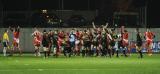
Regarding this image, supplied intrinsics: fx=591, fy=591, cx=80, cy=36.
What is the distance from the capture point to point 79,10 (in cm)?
5059

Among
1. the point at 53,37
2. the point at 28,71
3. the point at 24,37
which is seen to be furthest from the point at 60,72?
the point at 24,37

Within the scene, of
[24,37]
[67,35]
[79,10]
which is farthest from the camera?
[79,10]

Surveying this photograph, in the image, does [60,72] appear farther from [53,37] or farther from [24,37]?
[24,37]

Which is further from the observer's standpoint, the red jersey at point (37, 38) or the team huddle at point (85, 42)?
the red jersey at point (37, 38)

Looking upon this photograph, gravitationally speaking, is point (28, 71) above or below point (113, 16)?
below

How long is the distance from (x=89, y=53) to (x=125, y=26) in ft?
29.7

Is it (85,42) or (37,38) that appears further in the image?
(85,42)

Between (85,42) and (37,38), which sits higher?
(37,38)

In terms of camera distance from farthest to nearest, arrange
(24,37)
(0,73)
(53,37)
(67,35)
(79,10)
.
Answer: (79,10) < (24,37) < (67,35) < (53,37) < (0,73)

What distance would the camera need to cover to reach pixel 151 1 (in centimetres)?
4994

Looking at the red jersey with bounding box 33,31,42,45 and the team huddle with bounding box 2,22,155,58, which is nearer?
the team huddle with bounding box 2,22,155,58

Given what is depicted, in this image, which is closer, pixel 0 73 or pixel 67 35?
pixel 0 73

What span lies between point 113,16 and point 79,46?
8.97 m

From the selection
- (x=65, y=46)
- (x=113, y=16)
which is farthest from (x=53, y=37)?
(x=113, y=16)
